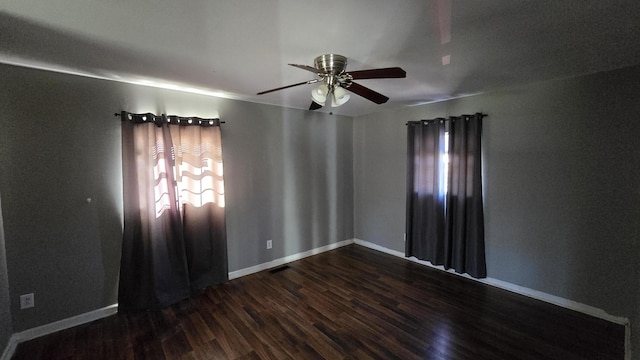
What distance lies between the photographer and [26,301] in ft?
6.86

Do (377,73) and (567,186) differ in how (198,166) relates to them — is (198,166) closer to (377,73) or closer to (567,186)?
(377,73)

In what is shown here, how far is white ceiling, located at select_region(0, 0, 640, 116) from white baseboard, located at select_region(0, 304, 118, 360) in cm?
223

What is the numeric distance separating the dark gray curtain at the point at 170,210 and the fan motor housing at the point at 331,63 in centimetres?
167

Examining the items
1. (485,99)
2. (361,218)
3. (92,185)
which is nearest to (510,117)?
(485,99)

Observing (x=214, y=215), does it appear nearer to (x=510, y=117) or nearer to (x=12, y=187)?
(x=12, y=187)

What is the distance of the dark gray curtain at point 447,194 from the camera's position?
9.73ft

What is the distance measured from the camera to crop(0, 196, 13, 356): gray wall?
1.84 m

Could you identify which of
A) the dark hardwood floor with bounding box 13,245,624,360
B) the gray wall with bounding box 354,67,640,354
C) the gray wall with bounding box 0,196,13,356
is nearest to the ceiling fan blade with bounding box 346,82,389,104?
the gray wall with bounding box 354,67,640,354

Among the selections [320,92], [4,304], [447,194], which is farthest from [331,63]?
[4,304]

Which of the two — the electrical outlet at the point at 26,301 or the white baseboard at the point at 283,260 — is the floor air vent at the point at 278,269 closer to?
the white baseboard at the point at 283,260

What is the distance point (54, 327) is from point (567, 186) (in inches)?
196

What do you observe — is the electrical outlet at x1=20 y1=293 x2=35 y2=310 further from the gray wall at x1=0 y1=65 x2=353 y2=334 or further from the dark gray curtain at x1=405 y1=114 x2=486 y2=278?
the dark gray curtain at x1=405 y1=114 x2=486 y2=278

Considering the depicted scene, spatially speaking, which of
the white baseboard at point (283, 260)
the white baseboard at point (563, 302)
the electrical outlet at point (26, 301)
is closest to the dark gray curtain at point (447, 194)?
the white baseboard at point (563, 302)

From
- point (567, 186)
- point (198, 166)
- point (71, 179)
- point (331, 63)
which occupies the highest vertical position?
point (331, 63)
